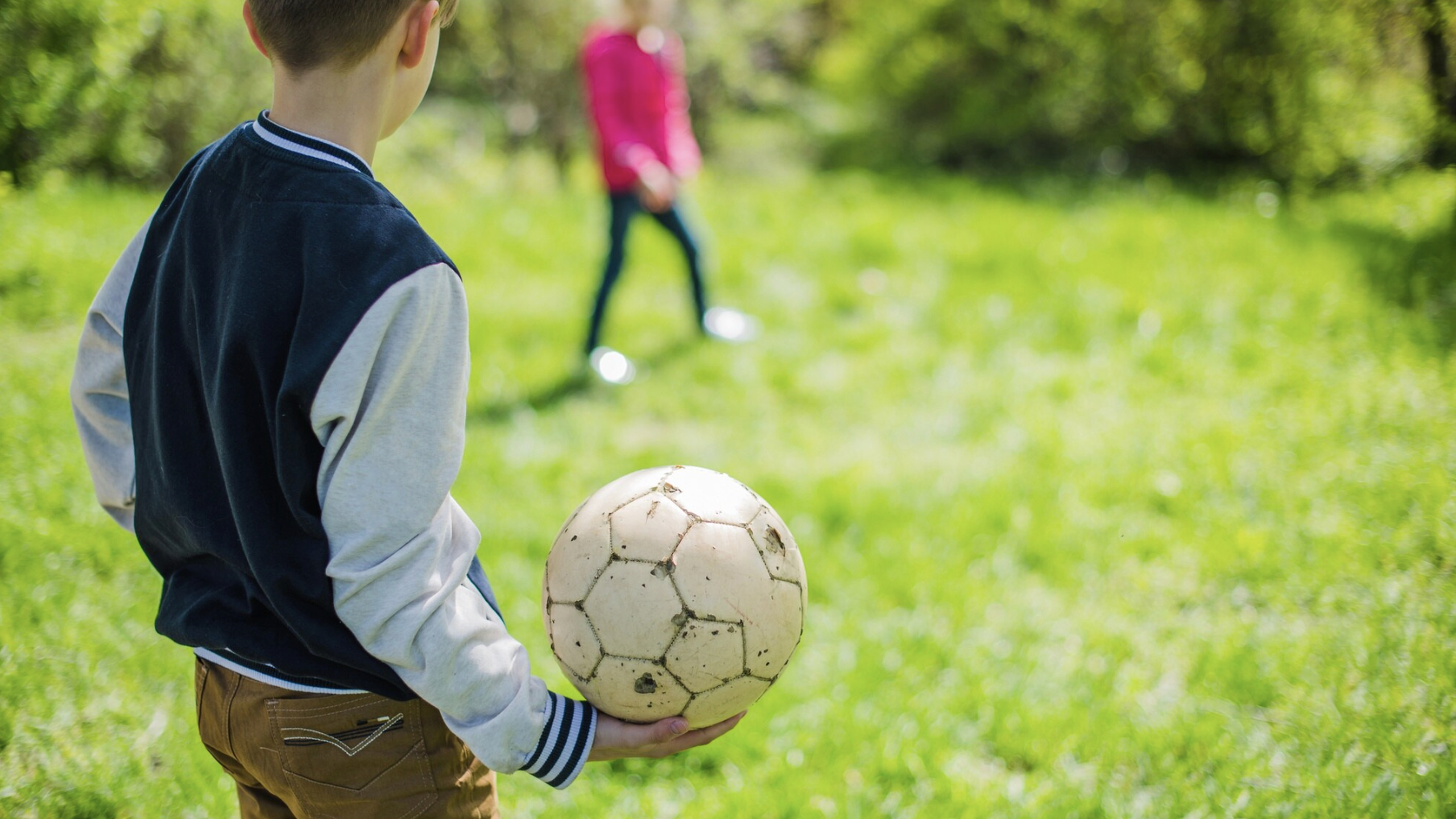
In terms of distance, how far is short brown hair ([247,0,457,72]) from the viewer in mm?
1453

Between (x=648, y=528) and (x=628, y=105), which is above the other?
(x=648, y=528)

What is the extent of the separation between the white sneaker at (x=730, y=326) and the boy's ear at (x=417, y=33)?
173 inches

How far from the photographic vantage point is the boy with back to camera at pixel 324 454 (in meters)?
1.38

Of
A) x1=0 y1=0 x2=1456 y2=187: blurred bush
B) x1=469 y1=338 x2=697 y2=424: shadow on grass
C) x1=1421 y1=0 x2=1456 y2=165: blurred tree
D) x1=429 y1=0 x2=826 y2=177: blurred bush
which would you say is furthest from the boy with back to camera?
x1=429 y1=0 x2=826 y2=177: blurred bush

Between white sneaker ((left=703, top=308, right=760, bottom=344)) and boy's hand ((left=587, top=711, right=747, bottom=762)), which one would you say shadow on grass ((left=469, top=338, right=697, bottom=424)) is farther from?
boy's hand ((left=587, top=711, right=747, bottom=762))

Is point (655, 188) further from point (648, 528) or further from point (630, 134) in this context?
point (648, 528)

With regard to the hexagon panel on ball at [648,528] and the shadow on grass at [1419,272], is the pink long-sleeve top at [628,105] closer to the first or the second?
the hexagon panel on ball at [648,528]

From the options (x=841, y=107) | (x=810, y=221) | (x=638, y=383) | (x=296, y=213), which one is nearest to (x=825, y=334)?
(x=638, y=383)

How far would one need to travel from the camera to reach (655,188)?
5.57 meters

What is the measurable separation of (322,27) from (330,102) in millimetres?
103

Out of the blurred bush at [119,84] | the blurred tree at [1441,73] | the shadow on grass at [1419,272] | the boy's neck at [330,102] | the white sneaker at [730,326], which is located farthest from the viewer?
the white sneaker at [730,326]

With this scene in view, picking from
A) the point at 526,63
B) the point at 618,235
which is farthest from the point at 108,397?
the point at 526,63

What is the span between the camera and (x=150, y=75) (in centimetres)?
714

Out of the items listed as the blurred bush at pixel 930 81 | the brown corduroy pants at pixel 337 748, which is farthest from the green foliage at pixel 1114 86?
the brown corduroy pants at pixel 337 748
